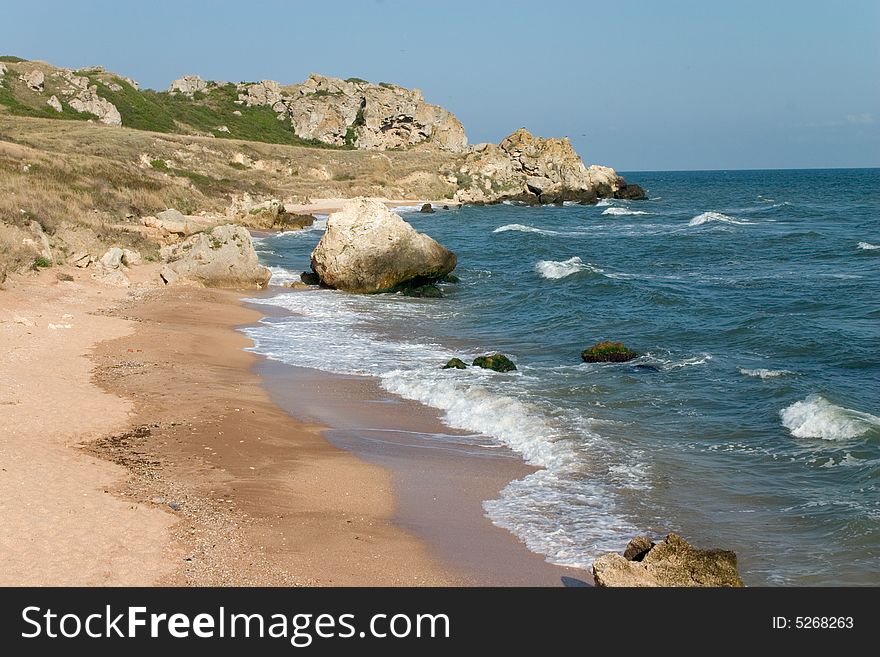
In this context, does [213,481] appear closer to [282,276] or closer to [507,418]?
[507,418]

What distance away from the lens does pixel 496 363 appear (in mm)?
16328

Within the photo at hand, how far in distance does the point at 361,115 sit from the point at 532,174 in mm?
33869

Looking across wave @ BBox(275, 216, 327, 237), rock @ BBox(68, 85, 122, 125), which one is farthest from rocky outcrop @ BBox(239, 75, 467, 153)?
wave @ BBox(275, 216, 327, 237)

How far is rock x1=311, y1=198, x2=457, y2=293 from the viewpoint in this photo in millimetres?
26547

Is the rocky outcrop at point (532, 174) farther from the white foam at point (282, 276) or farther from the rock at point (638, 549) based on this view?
the rock at point (638, 549)

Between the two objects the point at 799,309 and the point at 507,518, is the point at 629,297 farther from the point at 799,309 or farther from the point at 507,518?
the point at 507,518

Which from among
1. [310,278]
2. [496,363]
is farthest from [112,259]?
[496,363]

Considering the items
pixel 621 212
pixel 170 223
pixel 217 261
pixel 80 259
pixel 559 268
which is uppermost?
pixel 621 212

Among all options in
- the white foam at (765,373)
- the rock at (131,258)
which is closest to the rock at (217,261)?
the rock at (131,258)

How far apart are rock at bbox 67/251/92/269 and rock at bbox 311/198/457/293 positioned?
21.9 ft

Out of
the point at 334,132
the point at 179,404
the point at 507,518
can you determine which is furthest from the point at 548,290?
the point at 334,132

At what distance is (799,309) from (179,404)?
16491 millimetres

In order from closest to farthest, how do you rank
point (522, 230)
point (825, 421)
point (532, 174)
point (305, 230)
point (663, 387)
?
point (825, 421), point (663, 387), point (305, 230), point (522, 230), point (532, 174)
